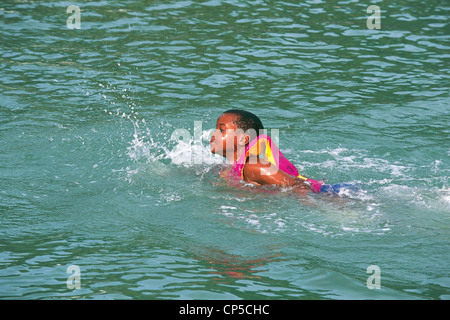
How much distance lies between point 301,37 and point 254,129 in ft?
22.4

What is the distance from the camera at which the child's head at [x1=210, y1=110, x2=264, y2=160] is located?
754 cm

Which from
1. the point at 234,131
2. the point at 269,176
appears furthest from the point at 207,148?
the point at 269,176

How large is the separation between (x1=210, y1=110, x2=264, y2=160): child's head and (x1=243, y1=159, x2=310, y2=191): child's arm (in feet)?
1.15

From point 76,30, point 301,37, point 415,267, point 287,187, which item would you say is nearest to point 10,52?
point 76,30

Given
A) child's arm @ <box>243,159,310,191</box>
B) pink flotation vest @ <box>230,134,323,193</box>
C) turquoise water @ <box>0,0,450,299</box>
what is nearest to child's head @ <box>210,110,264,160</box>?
pink flotation vest @ <box>230,134,323,193</box>

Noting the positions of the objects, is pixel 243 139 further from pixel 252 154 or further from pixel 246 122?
pixel 252 154

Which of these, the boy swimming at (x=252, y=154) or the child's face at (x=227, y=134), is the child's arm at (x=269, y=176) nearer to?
the boy swimming at (x=252, y=154)

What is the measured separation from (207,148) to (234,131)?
198 centimetres

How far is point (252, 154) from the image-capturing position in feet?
24.0

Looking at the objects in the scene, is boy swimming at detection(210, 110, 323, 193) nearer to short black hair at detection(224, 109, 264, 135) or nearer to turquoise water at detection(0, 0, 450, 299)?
short black hair at detection(224, 109, 264, 135)

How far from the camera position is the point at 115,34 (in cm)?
1412

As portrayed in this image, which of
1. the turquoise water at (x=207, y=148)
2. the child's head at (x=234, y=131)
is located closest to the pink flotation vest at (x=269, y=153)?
the child's head at (x=234, y=131)
